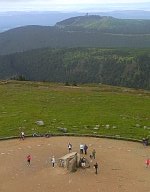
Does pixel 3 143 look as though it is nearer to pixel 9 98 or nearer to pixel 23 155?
pixel 23 155

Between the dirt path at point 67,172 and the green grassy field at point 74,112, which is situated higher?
the dirt path at point 67,172

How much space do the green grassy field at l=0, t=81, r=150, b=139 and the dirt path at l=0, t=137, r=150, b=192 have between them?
3717mm

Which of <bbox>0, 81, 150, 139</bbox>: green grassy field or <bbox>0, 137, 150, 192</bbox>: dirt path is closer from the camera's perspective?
<bbox>0, 137, 150, 192</bbox>: dirt path

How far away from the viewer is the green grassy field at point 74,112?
56.3 m

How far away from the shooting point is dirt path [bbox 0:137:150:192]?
128ft

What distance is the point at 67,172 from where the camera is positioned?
4206cm

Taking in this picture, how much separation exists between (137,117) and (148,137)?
10.4 metres

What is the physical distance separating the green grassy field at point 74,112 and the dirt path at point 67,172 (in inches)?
146

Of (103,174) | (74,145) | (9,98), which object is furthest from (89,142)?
(9,98)

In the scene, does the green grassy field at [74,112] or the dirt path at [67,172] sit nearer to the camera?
the dirt path at [67,172]

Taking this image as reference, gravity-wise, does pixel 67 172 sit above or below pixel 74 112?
above

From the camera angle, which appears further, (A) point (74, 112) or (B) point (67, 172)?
(A) point (74, 112)

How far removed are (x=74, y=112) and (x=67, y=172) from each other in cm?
2307

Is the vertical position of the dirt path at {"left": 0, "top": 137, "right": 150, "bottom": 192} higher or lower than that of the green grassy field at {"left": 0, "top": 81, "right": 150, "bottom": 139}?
higher
